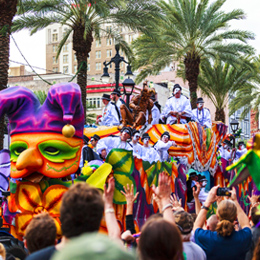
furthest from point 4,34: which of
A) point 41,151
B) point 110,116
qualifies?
Result: point 41,151

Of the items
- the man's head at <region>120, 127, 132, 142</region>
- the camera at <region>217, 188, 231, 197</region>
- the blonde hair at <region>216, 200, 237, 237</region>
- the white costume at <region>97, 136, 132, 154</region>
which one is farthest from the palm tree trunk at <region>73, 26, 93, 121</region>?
the blonde hair at <region>216, 200, 237, 237</region>

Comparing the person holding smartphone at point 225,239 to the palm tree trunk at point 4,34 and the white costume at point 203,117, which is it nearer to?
the palm tree trunk at point 4,34

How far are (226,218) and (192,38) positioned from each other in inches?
679

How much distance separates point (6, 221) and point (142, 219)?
2.91 m

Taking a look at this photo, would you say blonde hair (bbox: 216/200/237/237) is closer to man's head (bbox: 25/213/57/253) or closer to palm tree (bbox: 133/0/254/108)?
man's head (bbox: 25/213/57/253)

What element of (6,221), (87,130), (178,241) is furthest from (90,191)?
(87,130)

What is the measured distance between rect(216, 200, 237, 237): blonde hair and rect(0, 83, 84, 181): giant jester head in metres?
2.49

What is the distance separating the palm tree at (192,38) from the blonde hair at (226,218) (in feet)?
52.8

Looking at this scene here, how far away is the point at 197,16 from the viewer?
20844mm

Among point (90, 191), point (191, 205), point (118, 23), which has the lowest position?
point (191, 205)

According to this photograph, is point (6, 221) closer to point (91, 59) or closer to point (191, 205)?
point (191, 205)

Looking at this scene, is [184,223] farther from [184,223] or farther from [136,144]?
[136,144]

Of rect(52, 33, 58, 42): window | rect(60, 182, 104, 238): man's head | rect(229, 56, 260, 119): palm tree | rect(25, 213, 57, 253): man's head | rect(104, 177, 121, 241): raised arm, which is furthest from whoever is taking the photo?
rect(52, 33, 58, 42): window

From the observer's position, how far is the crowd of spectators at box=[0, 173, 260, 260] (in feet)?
5.29
